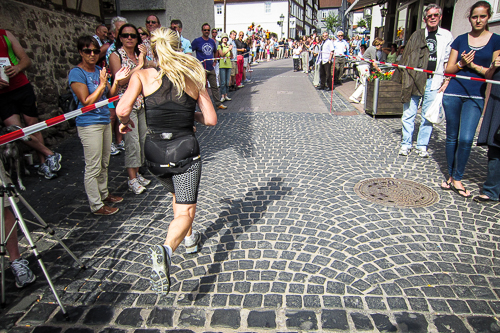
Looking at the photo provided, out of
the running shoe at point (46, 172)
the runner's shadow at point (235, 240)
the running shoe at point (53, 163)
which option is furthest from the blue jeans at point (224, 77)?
the runner's shadow at point (235, 240)

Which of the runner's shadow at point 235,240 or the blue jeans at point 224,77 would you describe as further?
the blue jeans at point 224,77

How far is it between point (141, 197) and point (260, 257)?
7.03 feet

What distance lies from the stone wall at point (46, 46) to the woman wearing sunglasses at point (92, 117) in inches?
130

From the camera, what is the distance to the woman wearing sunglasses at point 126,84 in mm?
4574

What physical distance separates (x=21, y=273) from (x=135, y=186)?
6.61 ft

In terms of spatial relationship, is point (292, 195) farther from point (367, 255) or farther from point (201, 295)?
point (201, 295)

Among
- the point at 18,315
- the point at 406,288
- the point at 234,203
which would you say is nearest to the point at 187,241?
the point at 234,203

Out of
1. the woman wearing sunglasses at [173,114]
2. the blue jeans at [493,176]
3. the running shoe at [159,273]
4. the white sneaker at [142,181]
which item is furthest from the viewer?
the white sneaker at [142,181]

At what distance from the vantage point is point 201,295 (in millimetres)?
2834

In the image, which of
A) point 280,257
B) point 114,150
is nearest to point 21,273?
point 280,257

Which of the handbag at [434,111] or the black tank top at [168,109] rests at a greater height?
the black tank top at [168,109]

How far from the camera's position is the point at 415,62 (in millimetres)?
5711

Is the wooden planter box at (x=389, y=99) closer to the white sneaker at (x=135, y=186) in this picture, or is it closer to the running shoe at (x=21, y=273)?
the white sneaker at (x=135, y=186)

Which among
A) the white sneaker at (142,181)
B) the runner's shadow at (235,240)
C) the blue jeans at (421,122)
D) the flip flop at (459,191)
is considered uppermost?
the blue jeans at (421,122)
